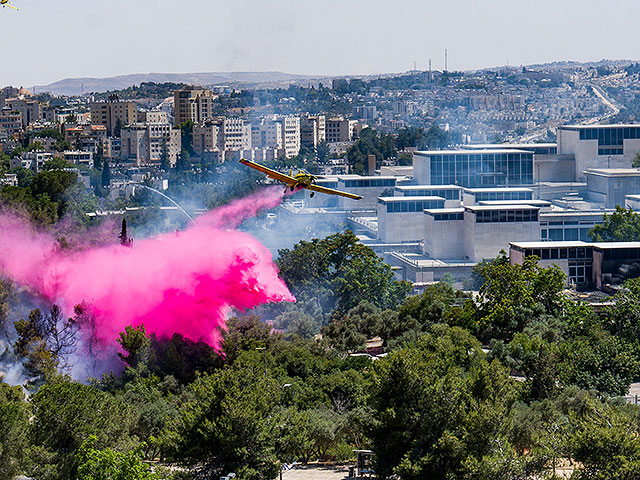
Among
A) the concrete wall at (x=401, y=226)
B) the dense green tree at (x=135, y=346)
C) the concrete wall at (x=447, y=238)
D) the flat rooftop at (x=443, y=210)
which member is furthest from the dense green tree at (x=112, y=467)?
the concrete wall at (x=401, y=226)

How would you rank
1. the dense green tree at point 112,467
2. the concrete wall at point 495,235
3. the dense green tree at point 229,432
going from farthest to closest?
the concrete wall at point 495,235
the dense green tree at point 229,432
the dense green tree at point 112,467

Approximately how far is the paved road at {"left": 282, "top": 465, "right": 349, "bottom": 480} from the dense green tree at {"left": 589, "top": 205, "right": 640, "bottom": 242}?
56.8 metres

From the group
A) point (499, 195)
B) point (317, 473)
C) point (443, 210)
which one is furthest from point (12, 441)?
point (499, 195)

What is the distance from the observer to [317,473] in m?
47.0

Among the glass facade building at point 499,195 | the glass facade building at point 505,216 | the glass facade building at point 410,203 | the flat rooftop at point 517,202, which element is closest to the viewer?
the glass facade building at point 505,216

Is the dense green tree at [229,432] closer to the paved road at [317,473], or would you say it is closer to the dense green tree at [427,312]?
the paved road at [317,473]

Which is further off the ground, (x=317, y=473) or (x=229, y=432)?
(x=229, y=432)

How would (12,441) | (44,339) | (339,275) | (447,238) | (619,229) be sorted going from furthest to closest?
(447,238)
(619,229)
(339,275)
(44,339)
(12,441)

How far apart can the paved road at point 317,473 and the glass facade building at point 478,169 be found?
81.7 m

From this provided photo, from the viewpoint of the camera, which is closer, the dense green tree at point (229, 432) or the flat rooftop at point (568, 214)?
the dense green tree at point (229, 432)

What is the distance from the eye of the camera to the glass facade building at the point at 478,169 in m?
127

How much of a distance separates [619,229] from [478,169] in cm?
2847

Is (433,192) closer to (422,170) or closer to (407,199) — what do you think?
(407,199)

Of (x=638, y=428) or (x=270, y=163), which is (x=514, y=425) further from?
(x=270, y=163)
